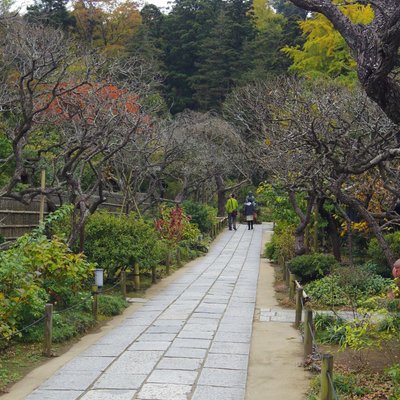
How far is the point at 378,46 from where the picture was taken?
4.98m

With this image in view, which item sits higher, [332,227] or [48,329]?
[332,227]

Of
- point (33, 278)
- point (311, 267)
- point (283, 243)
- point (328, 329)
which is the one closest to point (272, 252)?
point (283, 243)

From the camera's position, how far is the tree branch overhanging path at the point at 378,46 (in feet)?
16.3

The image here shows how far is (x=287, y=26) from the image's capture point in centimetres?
3606

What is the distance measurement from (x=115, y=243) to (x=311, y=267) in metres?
4.40

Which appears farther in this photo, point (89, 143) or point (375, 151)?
point (89, 143)

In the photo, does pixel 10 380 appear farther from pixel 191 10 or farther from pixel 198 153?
pixel 191 10

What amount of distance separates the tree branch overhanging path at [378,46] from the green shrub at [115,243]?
8.50 meters

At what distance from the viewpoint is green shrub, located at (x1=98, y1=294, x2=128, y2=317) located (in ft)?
35.7

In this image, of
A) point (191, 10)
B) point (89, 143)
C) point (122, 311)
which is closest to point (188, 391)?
point (122, 311)

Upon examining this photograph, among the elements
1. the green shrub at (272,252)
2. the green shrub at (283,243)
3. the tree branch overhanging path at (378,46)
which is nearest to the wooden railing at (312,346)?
the tree branch overhanging path at (378,46)

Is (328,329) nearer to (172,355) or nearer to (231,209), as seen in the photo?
(172,355)

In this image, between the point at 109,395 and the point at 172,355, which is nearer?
the point at 109,395

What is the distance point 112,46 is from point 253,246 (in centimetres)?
1331
